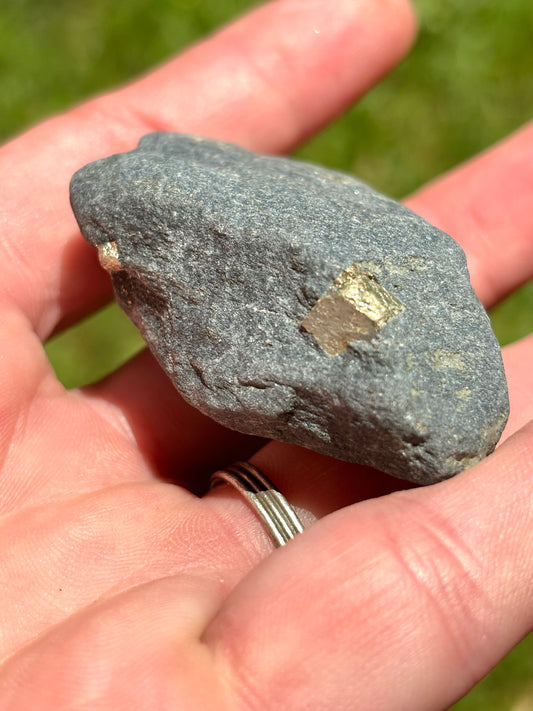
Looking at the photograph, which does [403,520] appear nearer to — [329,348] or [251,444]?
[329,348]

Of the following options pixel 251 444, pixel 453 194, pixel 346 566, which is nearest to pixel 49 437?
pixel 251 444

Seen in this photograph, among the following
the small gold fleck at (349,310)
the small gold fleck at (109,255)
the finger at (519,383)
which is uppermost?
the small gold fleck at (109,255)

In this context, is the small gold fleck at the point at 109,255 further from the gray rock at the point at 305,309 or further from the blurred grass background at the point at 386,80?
the blurred grass background at the point at 386,80

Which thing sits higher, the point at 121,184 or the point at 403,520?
the point at 121,184

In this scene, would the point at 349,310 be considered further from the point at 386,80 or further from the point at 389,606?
the point at 386,80

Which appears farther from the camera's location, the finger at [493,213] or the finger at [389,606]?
the finger at [493,213]

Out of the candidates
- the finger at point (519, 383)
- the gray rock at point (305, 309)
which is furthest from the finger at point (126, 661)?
the finger at point (519, 383)

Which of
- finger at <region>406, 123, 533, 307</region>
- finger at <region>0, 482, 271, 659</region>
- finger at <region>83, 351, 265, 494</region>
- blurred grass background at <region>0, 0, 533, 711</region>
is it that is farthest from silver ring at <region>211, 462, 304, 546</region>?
blurred grass background at <region>0, 0, 533, 711</region>

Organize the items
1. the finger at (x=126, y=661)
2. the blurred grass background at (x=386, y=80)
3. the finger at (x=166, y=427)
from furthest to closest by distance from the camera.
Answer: the blurred grass background at (x=386, y=80) → the finger at (x=166, y=427) → the finger at (x=126, y=661)
